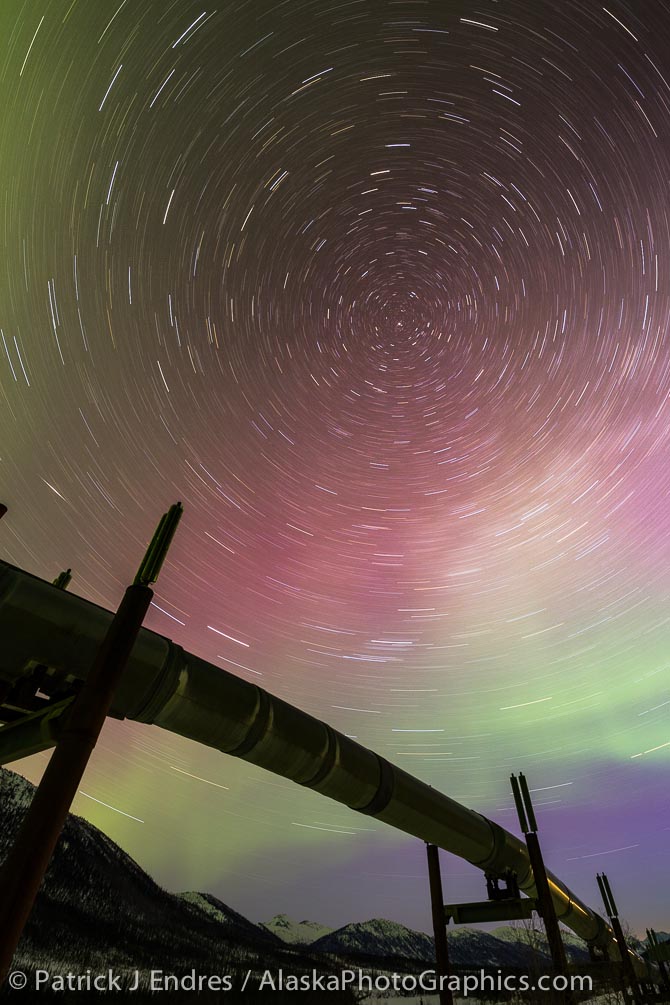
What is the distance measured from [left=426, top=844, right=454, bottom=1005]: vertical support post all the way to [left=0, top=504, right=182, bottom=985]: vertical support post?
1109 centimetres

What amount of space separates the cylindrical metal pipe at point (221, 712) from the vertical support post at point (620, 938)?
15.9 m

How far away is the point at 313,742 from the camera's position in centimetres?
825

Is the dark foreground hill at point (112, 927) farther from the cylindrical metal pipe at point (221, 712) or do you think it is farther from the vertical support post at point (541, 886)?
the cylindrical metal pipe at point (221, 712)

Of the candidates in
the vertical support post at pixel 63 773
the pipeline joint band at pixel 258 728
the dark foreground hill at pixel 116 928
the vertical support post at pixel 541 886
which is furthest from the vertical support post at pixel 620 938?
the dark foreground hill at pixel 116 928

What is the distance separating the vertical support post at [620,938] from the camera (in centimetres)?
2094

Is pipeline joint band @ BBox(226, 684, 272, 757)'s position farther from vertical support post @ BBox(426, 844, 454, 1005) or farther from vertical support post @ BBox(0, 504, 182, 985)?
vertical support post @ BBox(426, 844, 454, 1005)

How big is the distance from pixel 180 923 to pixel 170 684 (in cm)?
11467

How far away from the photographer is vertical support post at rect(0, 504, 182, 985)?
12.3ft

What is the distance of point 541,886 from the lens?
41.6 feet

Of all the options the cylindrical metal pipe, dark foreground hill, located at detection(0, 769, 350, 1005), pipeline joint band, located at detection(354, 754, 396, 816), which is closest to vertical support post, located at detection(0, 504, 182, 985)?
the cylindrical metal pipe

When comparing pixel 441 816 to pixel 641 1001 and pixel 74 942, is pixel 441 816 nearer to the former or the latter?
pixel 641 1001

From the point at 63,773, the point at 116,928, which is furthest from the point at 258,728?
the point at 116,928

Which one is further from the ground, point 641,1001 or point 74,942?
point 74,942

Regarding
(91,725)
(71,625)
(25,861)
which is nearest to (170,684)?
(71,625)
